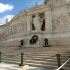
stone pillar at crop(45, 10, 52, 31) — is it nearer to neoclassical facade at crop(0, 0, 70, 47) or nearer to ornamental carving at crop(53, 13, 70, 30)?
neoclassical facade at crop(0, 0, 70, 47)

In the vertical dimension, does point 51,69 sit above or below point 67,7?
below

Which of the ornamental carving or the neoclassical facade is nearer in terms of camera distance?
the neoclassical facade

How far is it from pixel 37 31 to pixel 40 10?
4705 mm

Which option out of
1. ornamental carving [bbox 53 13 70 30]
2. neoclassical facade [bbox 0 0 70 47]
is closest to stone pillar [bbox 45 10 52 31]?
neoclassical facade [bbox 0 0 70 47]

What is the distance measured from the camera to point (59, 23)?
17.1 meters

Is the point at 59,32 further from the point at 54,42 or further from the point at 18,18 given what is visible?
the point at 18,18

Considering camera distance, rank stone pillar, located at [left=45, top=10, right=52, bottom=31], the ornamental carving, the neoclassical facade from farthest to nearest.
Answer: stone pillar, located at [left=45, top=10, right=52, bottom=31], the ornamental carving, the neoclassical facade

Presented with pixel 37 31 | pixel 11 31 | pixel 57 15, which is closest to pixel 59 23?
pixel 57 15

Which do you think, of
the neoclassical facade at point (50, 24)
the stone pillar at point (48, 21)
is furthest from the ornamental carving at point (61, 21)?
the stone pillar at point (48, 21)

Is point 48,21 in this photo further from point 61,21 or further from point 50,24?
point 61,21

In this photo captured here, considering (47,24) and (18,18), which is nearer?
(47,24)

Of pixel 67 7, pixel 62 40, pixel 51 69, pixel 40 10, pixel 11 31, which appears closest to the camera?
pixel 51 69

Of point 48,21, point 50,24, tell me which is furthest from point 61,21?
point 48,21

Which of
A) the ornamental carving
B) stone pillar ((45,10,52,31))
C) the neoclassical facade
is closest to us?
the neoclassical facade
